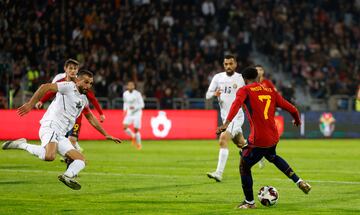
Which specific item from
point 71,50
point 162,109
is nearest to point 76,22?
point 71,50

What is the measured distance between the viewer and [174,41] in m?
42.3

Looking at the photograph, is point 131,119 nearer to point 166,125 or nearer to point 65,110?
point 166,125

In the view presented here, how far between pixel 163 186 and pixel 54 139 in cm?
261

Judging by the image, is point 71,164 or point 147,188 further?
point 147,188

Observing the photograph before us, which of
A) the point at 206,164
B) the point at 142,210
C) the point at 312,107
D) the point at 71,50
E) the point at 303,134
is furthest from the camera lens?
the point at 312,107

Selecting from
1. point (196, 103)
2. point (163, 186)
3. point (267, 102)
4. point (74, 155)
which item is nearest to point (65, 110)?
point (74, 155)

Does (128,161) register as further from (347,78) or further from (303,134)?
(347,78)

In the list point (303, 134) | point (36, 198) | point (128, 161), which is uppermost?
point (36, 198)

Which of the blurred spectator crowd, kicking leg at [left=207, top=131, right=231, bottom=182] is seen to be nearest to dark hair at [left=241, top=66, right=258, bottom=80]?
kicking leg at [left=207, top=131, right=231, bottom=182]

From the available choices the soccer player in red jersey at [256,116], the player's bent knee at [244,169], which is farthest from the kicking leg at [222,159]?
the player's bent knee at [244,169]

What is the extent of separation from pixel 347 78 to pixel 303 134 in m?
5.61

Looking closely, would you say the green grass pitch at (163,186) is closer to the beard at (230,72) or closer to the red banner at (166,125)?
the beard at (230,72)

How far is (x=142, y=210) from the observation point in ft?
40.7

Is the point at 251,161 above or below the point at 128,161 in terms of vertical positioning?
above
